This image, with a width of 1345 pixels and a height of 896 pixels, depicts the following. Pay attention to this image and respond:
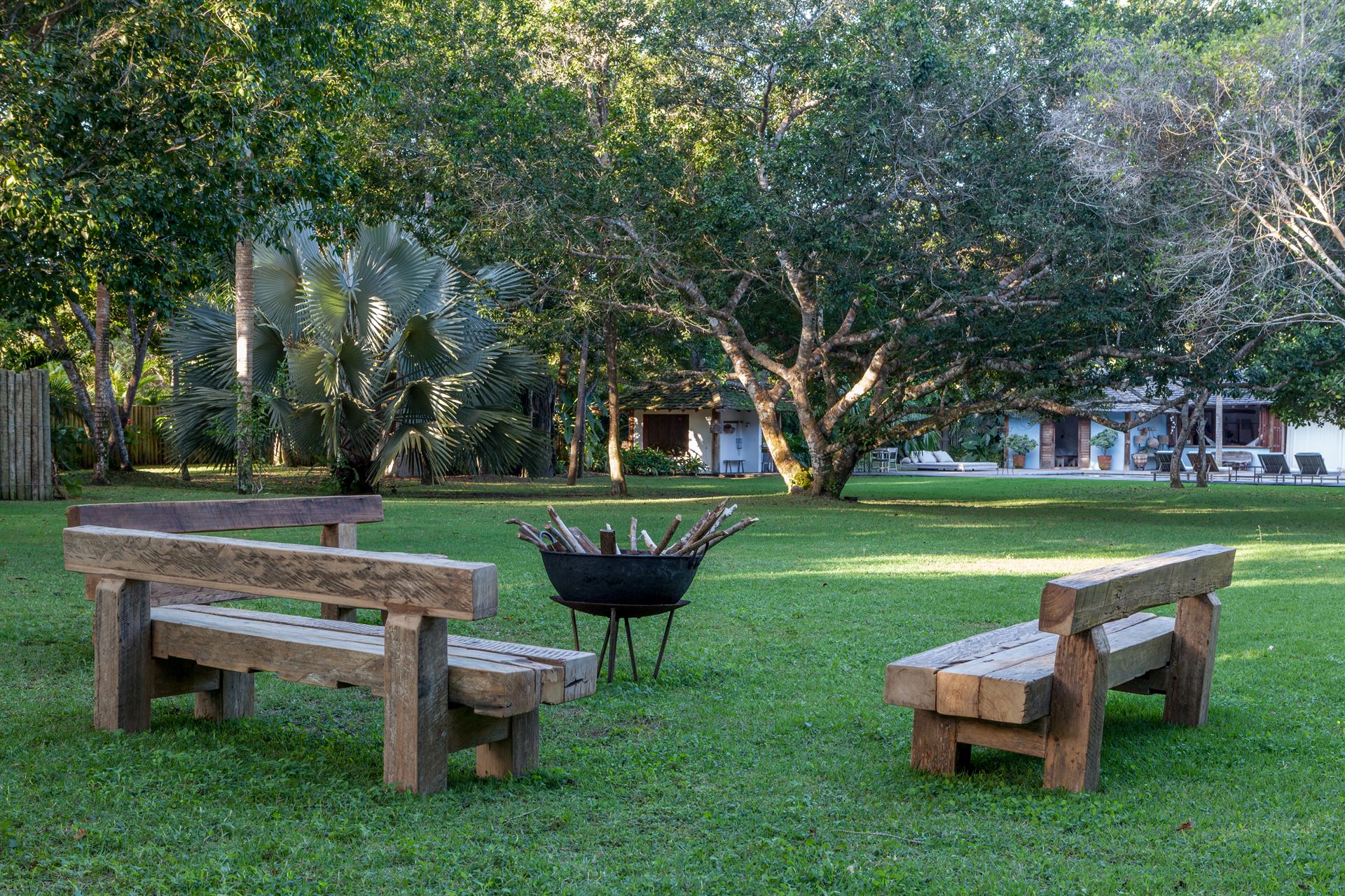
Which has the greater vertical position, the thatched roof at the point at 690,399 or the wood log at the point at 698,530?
the thatched roof at the point at 690,399

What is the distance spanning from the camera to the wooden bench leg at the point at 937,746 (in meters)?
4.41

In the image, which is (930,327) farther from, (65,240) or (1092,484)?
(1092,484)

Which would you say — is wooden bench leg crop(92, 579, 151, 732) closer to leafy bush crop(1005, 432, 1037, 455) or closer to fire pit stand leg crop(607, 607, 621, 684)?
fire pit stand leg crop(607, 607, 621, 684)

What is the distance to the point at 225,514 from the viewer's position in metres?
6.34

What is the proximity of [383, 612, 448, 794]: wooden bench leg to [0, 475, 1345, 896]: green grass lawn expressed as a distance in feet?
0.32

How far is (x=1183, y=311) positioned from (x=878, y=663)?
37.3ft

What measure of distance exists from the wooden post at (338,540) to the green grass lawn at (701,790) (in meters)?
1.15

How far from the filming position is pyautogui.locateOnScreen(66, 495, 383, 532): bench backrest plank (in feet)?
19.2

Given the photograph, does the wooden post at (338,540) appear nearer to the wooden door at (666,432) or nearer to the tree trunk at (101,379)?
the tree trunk at (101,379)

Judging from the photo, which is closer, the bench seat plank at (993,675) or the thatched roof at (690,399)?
the bench seat plank at (993,675)

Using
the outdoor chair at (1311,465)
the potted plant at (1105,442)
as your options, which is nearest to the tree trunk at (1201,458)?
the outdoor chair at (1311,465)

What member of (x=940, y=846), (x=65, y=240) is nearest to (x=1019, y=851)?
(x=940, y=846)

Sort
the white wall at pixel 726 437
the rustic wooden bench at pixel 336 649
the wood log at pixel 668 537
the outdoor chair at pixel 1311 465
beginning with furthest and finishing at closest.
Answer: the white wall at pixel 726 437 < the outdoor chair at pixel 1311 465 < the wood log at pixel 668 537 < the rustic wooden bench at pixel 336 649

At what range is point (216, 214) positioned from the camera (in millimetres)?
9836
